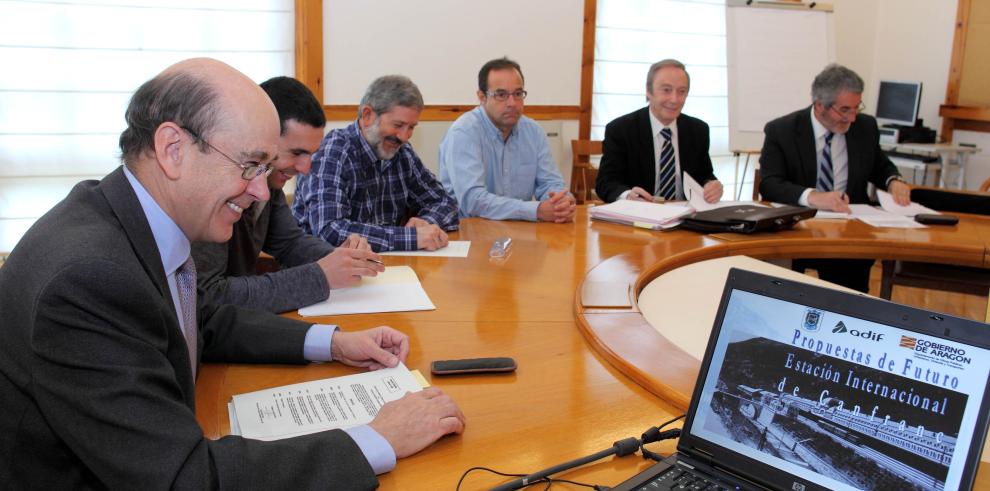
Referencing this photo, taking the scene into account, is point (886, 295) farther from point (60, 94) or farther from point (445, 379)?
point (60, 94)

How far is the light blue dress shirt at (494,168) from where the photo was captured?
3.12m

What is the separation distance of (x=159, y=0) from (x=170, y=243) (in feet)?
11.2

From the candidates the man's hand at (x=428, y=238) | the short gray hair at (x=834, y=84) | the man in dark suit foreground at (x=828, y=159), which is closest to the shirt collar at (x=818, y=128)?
the man in dark suit foreground at (x=828, y=159)

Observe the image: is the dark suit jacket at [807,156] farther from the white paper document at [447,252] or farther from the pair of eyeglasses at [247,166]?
the pair of eyeglasses at [247,166]

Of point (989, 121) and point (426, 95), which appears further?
point (989, 121)

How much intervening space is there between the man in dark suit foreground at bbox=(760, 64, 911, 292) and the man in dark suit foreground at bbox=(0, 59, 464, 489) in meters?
2.94

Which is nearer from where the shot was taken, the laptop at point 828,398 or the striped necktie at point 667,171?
the laptop at point 828,398

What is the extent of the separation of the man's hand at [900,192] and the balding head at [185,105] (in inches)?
123

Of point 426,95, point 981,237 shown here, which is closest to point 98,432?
point 981,237

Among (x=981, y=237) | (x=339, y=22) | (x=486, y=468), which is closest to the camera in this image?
(x=486, y=468)

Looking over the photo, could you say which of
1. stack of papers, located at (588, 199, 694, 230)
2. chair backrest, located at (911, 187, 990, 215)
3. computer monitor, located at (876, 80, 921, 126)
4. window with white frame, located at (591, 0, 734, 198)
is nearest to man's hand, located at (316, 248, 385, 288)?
stack of papers, located at (588, 199, 694, 230)

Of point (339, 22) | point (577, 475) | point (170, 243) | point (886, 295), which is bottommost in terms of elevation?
point (886, 295)

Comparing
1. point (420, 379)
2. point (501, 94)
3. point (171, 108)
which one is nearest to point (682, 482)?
point (420, 379)

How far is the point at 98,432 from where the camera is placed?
917 mm
